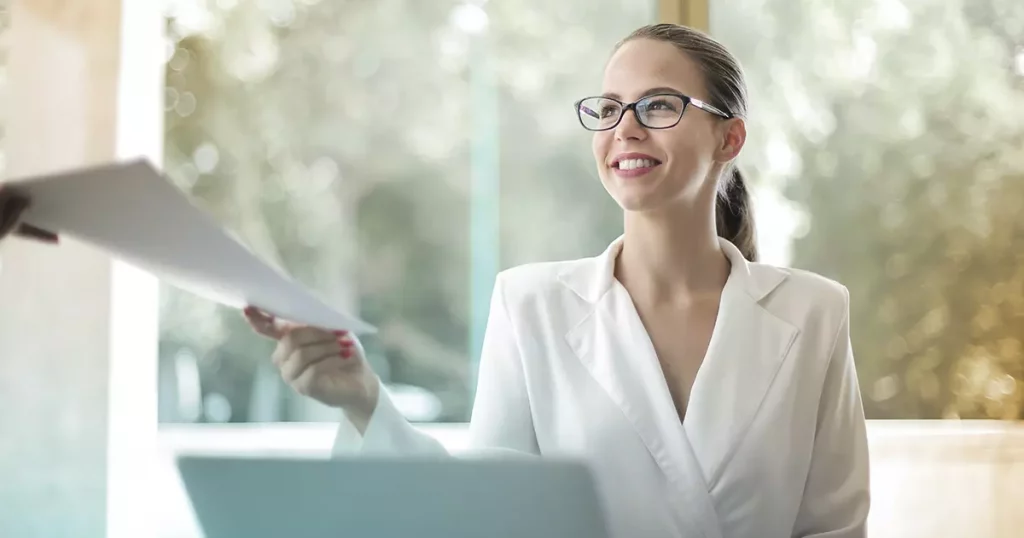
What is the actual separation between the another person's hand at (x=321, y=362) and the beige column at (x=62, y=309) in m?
1.12

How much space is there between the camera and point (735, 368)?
1.09 meters

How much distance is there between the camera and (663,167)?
A: 3.51ft

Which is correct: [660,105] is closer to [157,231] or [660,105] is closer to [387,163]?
[157,231]

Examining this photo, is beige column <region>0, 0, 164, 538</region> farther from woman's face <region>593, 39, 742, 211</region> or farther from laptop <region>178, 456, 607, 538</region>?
laptop <region>178, 456, 607, 538</region>

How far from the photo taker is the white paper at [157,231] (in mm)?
576

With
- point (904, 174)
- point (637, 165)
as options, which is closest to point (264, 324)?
point (637, 165)

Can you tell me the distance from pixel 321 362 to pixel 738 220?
2.45 ft

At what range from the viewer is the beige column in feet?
5.72

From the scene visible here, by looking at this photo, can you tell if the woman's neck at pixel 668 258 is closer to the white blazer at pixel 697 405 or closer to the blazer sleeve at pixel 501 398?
the white blazer at pixel 697 405

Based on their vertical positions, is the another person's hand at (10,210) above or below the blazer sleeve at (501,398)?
above

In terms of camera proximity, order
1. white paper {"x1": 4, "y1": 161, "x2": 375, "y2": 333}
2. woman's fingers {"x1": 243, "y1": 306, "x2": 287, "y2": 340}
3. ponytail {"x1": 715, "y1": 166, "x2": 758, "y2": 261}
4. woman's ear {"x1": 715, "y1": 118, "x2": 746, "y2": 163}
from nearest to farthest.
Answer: white paper {"x1": 4, "y1": 161, "x2": 375, "y2": 333}
woman's fingers {"x1": 243, "y1": 306, "x2": 287, "y2": 340}
woman's ear {"x1": 715, "y1": 118, "x2": 746, "y2": 163}
ponytail {"x1": 715, "y1": 166, "x2": 758, "y2": 261}

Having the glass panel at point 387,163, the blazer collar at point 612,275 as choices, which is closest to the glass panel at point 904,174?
the glass panel at point 387,163

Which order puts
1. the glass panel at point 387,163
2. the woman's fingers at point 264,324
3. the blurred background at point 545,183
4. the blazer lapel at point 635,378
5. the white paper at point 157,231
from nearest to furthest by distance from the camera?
1. the white paper at point 157,231
2. the woman's fingers at point 264,324
3. the blazer lapel at point 635,378
4. the blurred background at point 545,183
5. the glass panel at point 387,163

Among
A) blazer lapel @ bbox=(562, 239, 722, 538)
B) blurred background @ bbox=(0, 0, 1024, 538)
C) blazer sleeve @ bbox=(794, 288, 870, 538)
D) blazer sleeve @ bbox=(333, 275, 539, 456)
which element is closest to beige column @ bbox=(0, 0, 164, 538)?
blurred background @ bbox=(0, 0, 1024, 538)
